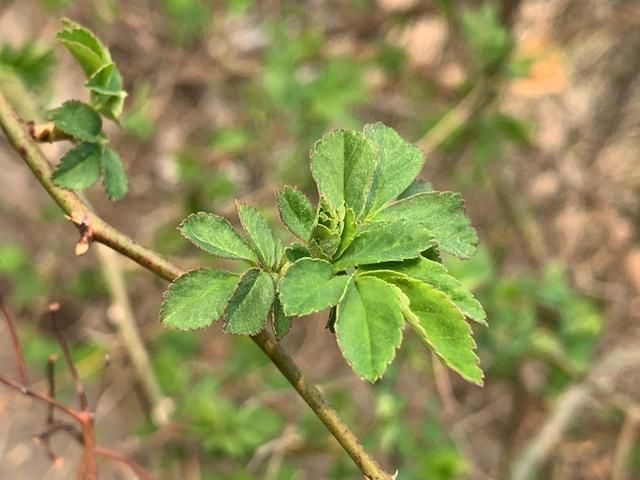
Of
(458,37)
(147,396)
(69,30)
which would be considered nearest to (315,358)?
(147,396)

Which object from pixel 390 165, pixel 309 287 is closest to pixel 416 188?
pixel 390 165

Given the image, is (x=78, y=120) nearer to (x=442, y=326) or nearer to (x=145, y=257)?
(x=145, y=257)

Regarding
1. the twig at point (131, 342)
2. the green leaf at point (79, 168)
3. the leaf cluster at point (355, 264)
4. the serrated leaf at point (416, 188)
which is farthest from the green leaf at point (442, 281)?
the twig at point (131, 342)

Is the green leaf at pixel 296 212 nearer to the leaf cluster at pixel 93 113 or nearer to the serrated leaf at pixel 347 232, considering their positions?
the serrated leaf at pixel 347 232

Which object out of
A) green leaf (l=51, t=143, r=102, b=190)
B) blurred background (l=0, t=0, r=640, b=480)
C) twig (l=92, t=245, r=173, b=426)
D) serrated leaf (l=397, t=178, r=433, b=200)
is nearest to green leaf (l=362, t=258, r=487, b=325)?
serrated leaf (l=397, t=178, r=433, b=200)

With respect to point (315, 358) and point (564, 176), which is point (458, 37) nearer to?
point (564, 176)

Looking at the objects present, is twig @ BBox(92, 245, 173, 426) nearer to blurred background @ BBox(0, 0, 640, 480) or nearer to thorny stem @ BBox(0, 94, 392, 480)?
blurred background @ BBox(0, 0, 640, 480)
